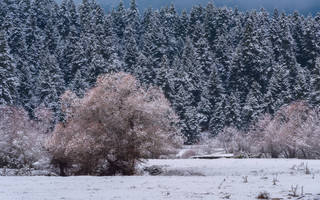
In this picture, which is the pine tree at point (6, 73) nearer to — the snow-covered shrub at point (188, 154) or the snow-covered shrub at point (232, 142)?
the snow-covered shrub at point (188, 154)

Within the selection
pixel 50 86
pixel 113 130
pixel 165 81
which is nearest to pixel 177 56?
pixel 165 81

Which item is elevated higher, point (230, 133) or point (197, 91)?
point (197, 91)

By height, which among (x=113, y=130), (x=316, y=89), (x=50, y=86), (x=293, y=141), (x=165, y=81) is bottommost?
(x=293, y=141)

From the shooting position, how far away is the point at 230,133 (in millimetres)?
49000

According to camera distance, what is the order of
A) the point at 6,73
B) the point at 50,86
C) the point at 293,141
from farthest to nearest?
the point at 50,86 < the point at 6,73 < the point at 293,141

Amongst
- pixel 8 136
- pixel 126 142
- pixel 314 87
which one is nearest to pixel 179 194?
pixel 126 142

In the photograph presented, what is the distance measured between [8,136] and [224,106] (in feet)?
139

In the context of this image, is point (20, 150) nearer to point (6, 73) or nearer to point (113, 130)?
point (113, 130)

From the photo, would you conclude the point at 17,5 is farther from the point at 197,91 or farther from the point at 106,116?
the point at 106,116

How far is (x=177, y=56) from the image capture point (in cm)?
7881

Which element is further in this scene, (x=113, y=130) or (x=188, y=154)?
(x=188, y=154)

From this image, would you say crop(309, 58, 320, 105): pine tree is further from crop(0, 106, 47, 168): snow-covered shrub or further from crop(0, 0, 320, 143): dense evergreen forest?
crop(0, 106, 47, 168): snow-covered shrub

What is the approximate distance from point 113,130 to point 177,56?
57.1 m

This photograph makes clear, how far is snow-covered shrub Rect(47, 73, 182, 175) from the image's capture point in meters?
23.0
